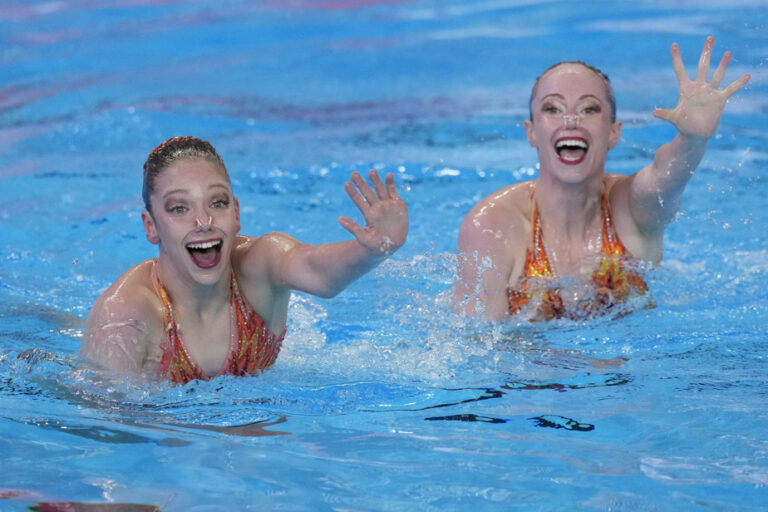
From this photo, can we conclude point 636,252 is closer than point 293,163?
Yes

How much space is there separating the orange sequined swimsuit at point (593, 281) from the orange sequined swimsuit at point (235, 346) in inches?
44.3

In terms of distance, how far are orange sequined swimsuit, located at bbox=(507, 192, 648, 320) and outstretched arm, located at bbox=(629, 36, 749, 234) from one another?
169 millimetres

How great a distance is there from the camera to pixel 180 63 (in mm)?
10195

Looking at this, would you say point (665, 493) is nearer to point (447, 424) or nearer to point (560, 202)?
point (447, 424)

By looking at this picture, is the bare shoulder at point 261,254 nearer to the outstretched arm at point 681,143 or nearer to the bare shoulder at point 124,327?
the bare shoulder at point 124,327

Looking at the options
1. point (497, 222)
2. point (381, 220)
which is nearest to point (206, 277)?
point (381, 220)

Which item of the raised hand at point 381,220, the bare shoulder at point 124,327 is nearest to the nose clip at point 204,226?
the bare shoulder at point 124,327

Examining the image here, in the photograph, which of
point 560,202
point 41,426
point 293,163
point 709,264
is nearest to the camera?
point 41,426

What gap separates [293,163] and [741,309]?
3.91 metres

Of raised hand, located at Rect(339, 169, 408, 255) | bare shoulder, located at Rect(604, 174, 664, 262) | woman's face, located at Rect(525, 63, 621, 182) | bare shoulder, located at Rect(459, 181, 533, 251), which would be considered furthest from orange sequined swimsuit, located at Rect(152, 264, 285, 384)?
bare shoulder, located at Rect(604, 174, 664, 262)

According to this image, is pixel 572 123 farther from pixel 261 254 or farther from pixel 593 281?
pixel 261 254

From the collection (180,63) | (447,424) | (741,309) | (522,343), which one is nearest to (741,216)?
(741,309)

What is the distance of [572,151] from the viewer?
14.5ft

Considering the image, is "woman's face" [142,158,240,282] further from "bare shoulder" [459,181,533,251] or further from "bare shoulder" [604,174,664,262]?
"bare shoulder" [604,174,664,262]
